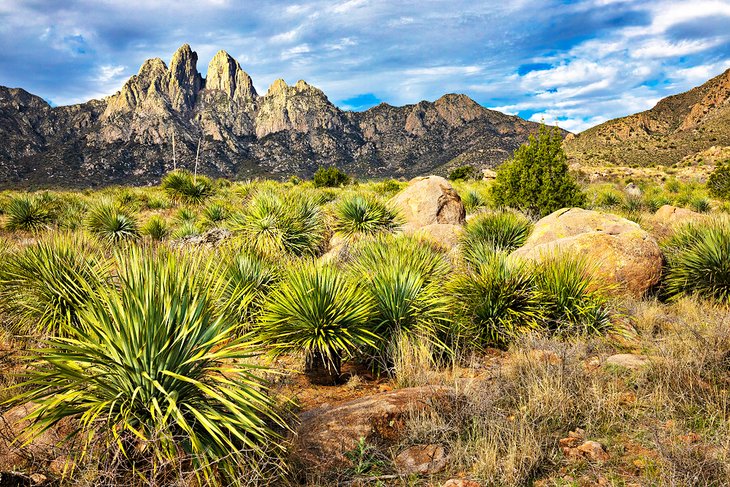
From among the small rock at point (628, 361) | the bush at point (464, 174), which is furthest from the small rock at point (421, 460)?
the bush at point (464, 174)

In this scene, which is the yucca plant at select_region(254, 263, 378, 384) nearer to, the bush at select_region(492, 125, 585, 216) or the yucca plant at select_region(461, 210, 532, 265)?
the yucca plant at select_region(461, 210, 532, 265)

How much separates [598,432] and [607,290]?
5063mm

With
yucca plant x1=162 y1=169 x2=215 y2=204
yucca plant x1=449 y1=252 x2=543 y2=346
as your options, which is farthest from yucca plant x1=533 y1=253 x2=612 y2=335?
yucca plant x1=162 y1=169 x2=215 y2=204

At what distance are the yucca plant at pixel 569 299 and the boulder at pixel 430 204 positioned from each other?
6843 mm

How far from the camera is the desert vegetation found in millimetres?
2826

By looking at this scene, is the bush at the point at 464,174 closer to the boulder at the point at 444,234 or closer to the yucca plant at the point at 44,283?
the boulder at the point at 444,234

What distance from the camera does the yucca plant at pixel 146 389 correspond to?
2.68m

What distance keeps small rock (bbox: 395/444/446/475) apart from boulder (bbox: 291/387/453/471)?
220 millimetres

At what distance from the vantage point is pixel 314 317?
517 centimetres

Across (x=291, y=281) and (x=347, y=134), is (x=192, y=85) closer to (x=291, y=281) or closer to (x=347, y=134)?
(x=347, y=134)

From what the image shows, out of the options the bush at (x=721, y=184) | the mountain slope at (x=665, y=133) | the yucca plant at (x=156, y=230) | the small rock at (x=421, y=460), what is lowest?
the small rock at (x=421, y=460)

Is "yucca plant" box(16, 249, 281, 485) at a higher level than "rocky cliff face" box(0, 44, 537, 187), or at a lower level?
lower

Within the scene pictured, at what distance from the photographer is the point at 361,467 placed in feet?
10.6

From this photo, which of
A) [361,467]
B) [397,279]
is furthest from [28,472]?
[397,279]
